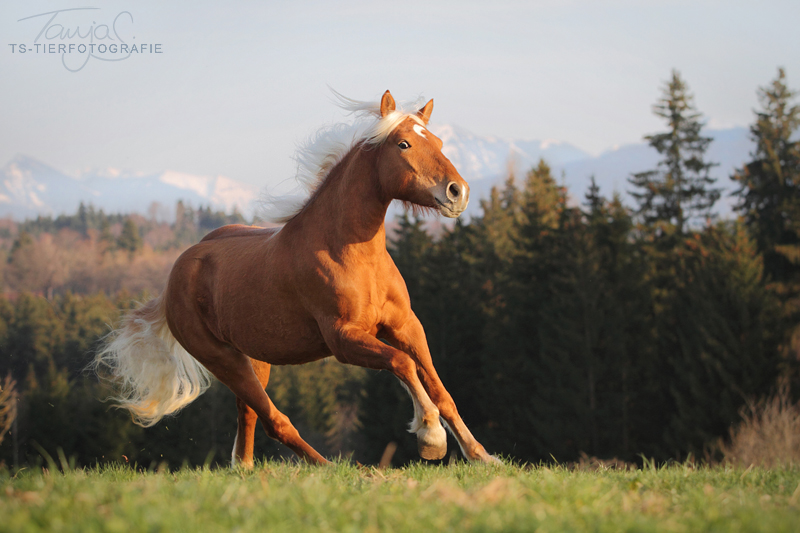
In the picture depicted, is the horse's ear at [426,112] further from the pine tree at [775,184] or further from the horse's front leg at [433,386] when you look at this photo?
the pine tree at [775,184]

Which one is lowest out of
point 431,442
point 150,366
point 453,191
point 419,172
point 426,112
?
point 150,366

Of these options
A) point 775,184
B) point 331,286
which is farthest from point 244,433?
point 775,184

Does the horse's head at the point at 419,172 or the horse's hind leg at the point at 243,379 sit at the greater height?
the horse's head at the point at 419,172

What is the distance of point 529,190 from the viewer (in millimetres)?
49031

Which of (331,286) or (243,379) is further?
(243,379)

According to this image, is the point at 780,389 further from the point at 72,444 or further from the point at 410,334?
the point at 72,444

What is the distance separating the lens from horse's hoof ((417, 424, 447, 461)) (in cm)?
507

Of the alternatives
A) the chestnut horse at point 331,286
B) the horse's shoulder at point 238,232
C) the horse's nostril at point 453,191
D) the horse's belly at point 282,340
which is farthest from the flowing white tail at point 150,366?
the horse's nostril at point 453,191

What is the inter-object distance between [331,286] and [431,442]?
4.67ft

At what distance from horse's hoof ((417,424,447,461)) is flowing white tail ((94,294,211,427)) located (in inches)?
135

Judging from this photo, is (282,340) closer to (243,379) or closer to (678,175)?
(243,379)

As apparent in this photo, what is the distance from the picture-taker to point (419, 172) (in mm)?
5531

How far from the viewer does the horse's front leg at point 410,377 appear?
510cm

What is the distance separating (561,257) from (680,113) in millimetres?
17183
